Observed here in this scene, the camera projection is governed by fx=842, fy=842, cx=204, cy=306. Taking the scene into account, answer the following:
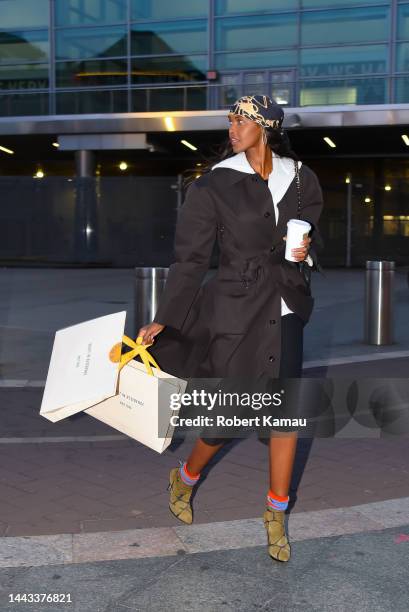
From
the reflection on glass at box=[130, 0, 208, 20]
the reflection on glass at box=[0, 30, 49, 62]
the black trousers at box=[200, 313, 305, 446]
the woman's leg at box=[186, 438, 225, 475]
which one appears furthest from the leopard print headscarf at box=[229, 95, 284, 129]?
the reflection on glass at box=[0, 30, 49, 62]

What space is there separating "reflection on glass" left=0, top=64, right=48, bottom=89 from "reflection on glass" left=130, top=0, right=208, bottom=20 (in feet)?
11.0

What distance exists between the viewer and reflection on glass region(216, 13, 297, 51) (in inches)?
936

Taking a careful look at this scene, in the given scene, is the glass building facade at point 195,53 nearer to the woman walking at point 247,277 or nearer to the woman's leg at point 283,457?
the woman walking at point 247,277

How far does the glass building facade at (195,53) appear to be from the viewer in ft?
75.5

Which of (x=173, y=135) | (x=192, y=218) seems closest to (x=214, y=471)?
(x=192, y=218)

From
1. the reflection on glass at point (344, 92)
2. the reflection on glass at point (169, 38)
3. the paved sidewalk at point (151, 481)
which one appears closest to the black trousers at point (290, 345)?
the paved sidewalk at point (151, 481)

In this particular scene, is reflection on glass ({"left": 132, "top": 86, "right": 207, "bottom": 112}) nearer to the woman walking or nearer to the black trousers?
the woman walking

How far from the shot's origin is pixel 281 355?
11.0ft

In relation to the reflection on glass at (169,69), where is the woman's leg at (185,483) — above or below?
below

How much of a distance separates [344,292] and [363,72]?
29.8 feet

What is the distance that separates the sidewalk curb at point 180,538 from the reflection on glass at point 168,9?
22569 mm

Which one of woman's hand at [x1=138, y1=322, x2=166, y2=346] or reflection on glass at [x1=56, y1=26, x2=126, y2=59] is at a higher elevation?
reflection on glass at [x1=56, y1=26, x2=126, y2=59]

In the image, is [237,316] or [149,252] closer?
[237,316]

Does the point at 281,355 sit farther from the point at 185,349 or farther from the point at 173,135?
the point at 173,135
